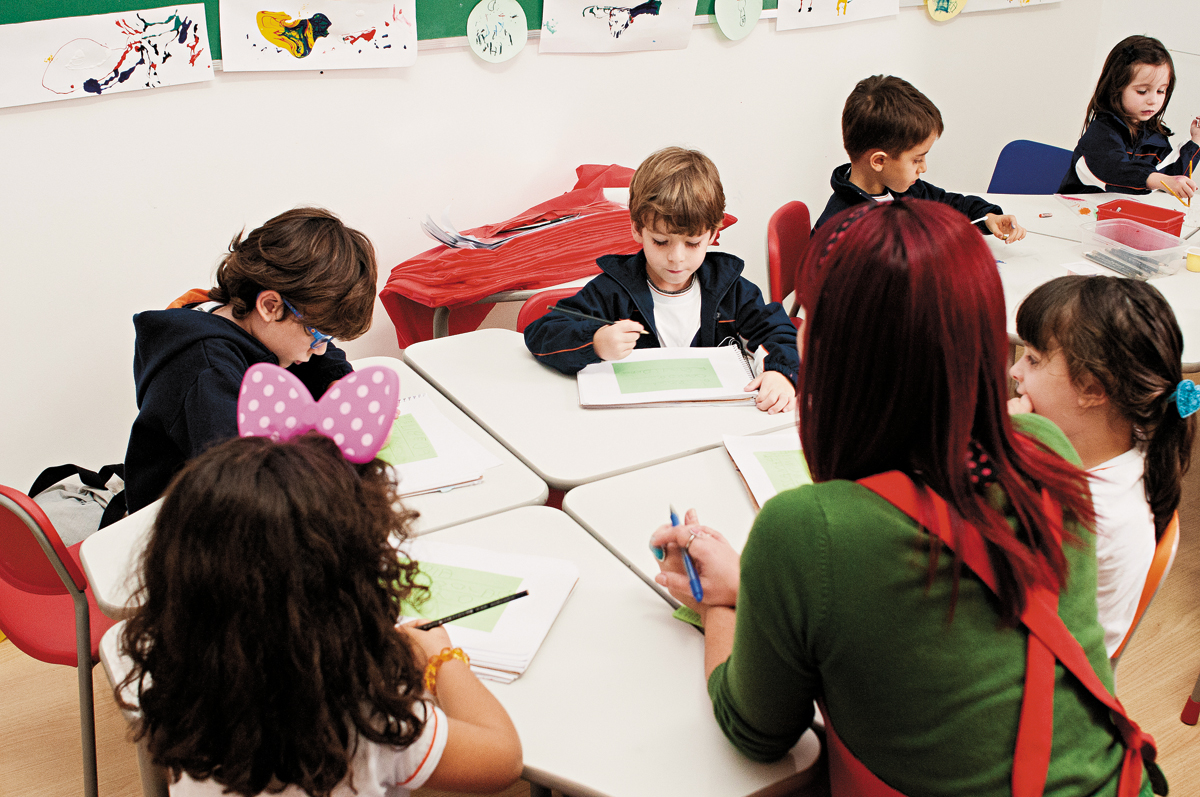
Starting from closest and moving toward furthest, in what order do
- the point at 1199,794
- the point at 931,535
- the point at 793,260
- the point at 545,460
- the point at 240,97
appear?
the point at 931,535 < the point at 545,460 < the point at 1199,794 < the point at 240,97 < the point at 793,260

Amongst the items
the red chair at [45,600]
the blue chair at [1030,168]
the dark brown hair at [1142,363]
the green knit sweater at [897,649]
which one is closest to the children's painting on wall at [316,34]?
the red chair at [45,600]

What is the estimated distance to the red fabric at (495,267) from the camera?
7.93 feet

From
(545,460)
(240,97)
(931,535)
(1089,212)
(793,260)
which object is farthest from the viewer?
(1089,212)

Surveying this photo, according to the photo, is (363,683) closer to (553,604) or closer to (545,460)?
(553,604)

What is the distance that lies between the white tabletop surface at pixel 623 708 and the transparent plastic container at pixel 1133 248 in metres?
1.78

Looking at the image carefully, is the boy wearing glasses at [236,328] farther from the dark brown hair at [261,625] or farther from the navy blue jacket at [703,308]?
the dark brown hair at [261,625]

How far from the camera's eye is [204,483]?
0.74 m

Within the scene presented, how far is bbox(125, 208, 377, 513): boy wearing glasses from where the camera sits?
148 centimetres

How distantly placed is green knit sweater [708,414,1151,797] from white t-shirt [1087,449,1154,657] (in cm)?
35

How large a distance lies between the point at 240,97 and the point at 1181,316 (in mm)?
2315

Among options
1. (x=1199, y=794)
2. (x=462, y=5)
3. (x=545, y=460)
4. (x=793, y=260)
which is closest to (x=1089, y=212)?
(x=793, y=260)

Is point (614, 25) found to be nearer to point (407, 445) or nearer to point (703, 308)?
point (703, 308)

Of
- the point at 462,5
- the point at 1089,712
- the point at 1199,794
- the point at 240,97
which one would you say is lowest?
the point at 1199,794

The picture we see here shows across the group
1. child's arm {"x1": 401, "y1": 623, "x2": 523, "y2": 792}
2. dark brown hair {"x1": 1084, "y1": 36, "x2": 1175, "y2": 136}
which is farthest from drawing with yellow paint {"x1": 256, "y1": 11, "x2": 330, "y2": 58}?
dark brown hair {"x1": 1084, "y1": 36, "x2": 1175, "y2": 136}
